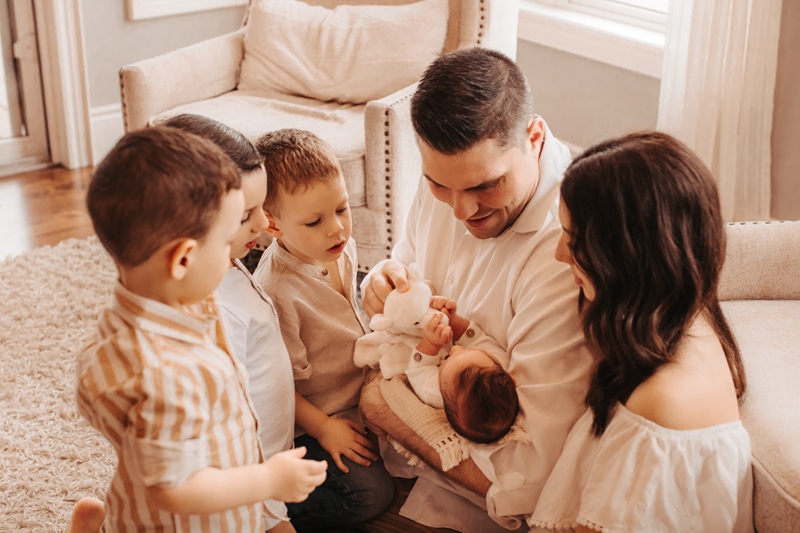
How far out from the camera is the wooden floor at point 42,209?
3383 mm

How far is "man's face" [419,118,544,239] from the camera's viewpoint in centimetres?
159

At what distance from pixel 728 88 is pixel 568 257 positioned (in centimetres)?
195

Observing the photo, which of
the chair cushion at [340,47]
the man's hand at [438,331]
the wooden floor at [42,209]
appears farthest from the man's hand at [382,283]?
the wooden floor at [42,209]

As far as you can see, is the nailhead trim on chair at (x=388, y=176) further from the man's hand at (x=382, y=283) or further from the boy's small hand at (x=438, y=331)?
the boy's small hand at (x=438, y=331)

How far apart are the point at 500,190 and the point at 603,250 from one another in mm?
324

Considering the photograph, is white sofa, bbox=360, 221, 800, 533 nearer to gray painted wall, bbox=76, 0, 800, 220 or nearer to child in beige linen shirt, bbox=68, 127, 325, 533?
child in beige linen shirt, bbox=68, 127, 325, 533

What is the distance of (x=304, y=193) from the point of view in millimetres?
1668

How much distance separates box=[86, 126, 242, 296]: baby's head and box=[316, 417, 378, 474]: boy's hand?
2.58ft

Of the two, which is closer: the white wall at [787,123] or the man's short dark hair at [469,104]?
the man's short dark hair at [469,104]

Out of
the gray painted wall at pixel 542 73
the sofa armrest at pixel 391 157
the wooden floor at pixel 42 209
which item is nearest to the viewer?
the sofa armrest at pixel 391 157

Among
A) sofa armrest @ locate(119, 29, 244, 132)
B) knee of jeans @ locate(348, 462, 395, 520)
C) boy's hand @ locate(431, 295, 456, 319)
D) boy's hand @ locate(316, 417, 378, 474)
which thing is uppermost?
sofa armrest @ locate(119, 29, 244, 132)

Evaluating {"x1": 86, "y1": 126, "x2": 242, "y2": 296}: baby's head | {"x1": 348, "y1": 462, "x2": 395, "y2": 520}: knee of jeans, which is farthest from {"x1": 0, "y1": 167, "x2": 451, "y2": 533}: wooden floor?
{"x1": 86, "y1": 126, "x2": 242, "y2": 296}: baby's head

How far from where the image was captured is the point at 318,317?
1796mm

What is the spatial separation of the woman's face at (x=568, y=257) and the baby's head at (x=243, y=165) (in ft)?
1.65
